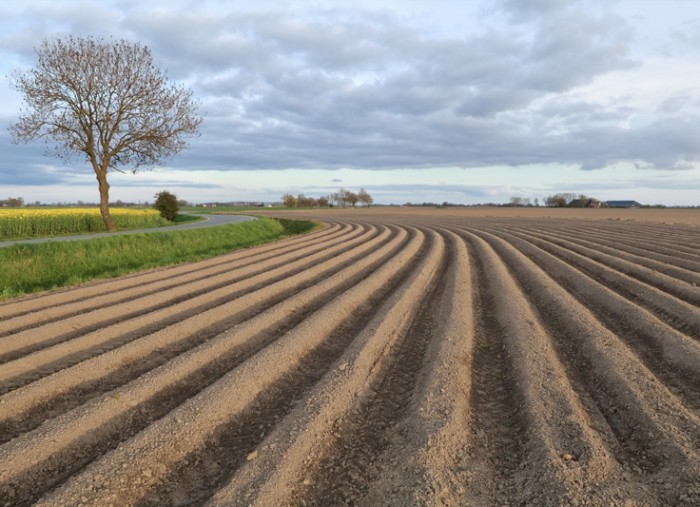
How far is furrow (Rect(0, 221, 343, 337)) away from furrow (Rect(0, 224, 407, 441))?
1855mm

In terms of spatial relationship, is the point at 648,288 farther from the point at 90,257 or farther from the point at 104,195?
the point at 104,195

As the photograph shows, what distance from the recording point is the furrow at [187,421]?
3.23 m

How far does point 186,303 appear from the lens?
8.45 meters

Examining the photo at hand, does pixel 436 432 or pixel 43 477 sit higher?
pixel 436 432

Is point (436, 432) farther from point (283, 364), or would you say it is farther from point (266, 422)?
point (283, 364)

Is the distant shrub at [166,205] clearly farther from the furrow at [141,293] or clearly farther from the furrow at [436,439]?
the furrow at [436,439]

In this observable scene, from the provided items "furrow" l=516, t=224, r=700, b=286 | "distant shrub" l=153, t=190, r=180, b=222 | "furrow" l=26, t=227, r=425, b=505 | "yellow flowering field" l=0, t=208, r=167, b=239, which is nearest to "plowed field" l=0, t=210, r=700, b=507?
"furrow" l=26, t=227, r=425, b=505

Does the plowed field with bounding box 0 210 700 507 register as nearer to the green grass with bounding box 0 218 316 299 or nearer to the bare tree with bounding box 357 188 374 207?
the green grass with bounding box 0 218 316 299

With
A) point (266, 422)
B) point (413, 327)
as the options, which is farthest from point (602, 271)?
point (266, 422)

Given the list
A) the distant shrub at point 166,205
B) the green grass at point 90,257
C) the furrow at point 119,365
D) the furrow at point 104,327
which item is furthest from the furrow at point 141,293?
the distant shrub at point 166,205

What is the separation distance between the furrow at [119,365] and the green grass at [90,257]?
533 cm

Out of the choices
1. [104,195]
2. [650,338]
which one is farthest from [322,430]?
[104,195]

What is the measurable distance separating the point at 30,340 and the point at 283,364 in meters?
3.82

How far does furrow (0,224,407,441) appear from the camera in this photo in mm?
4453
